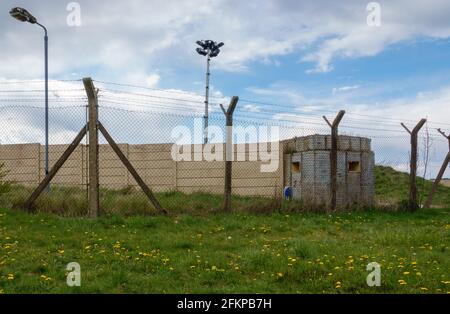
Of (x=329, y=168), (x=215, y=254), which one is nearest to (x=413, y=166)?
(x=329, y=168)

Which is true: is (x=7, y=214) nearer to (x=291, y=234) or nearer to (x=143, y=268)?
(x=143, y=268)

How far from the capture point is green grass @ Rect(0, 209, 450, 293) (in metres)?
5.51

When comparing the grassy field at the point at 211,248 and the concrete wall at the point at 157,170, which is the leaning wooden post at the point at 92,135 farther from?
the concrete wall at the point at 157,170

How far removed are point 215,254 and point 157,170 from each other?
1448cm

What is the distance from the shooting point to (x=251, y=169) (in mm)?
19266

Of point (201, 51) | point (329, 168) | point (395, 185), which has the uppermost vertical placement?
point (201, 51)

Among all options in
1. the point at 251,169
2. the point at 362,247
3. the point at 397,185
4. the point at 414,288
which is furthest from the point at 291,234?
the point at 397,185

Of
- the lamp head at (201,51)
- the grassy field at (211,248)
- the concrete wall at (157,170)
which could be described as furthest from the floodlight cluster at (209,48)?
the grassy field at (211,248)

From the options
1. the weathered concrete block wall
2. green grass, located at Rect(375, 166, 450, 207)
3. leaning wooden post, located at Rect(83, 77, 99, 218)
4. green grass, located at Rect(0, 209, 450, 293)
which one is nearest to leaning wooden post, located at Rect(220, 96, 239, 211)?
green grass, located at Rect(0, 209, 450, 293)

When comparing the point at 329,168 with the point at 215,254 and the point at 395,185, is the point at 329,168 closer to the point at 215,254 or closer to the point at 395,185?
the point at 395,185

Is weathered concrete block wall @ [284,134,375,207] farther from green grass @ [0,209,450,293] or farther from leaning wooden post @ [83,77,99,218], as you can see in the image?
leaning wooden post @ [83,77,99,218]

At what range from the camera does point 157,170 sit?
21094mm
